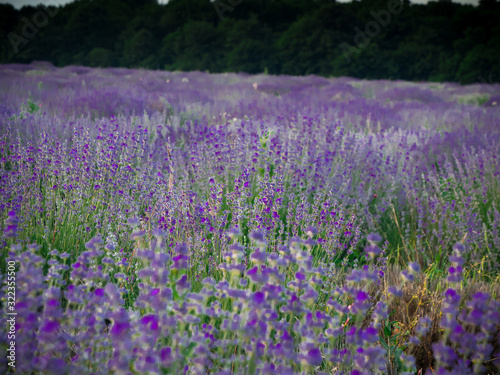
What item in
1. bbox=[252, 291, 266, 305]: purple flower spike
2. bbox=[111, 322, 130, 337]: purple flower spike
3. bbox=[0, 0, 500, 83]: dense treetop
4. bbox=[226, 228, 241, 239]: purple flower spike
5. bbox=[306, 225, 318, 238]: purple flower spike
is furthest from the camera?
bbox=[0, 0, 500, 83]: dense treetop

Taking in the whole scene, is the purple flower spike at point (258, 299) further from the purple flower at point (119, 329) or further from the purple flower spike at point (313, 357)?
the purple flower at point (119, 329)

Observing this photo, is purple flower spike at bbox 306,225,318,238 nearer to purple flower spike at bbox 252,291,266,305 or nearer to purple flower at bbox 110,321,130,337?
purple flower spike at bbox 252,291,266,305

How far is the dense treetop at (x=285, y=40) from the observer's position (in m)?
28.3

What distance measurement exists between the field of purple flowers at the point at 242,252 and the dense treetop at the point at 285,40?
80.3 feet

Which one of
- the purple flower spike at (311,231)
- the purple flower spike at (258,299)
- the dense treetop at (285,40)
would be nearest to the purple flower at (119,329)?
the purple flower spike at (258,299)

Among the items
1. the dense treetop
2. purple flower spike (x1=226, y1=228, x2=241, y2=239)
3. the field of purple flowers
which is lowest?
the field of purple flowers

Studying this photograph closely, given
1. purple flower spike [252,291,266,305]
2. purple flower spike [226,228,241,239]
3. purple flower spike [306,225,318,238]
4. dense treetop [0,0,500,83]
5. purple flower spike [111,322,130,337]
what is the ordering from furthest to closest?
dense treetop [0,0,500,83]
purple flower spike [306,225,318,238]
purple flower spike [226,228,241,239]
purple flower spike [252,291,266,305]
purple flower spike [111,322,130,337]

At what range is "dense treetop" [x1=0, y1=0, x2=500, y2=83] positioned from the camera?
28266mm

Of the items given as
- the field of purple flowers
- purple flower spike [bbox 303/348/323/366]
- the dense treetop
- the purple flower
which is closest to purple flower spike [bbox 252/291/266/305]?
the field of purple flowers

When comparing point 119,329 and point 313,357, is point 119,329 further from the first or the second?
point 313,357

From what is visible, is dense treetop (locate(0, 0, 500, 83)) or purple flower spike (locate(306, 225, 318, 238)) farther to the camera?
dense treetop (locate(0, 0, 500, 83))

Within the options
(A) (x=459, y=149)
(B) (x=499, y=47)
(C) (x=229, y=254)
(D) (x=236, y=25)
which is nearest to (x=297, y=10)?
(D) (x=236, y=25)

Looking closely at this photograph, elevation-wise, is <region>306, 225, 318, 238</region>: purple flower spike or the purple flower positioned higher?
<region>306, 225, 318, 238</region>: purple flower spike

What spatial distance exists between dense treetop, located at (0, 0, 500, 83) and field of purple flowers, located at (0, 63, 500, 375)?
24489 millimetres
